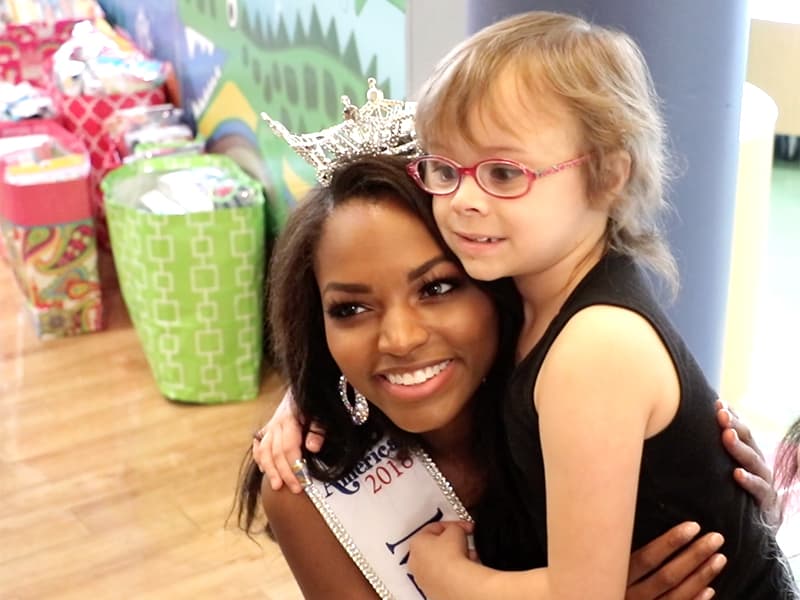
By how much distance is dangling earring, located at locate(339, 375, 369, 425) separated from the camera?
1.40m

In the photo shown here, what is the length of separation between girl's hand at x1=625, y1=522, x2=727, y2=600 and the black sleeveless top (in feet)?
0.05

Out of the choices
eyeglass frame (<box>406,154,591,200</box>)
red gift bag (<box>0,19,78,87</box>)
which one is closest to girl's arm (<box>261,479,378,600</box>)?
eyeglass frame (<box>406,154,591,200</box>)

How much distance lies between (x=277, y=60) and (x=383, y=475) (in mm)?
1563

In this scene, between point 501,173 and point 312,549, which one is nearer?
point 501,173

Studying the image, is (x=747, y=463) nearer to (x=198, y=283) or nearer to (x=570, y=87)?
(x=570, y=87)

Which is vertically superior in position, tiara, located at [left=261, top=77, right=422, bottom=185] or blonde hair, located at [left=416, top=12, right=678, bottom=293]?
blonde hair, located at [left=416, top=12, right=678, bottom=293]

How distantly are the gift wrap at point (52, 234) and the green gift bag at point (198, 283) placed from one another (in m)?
0.20

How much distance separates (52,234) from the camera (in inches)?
124

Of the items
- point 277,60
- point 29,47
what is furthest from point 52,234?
point 29,47

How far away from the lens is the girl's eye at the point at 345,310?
4.13 ft

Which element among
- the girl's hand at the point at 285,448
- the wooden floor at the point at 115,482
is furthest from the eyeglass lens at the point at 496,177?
the wooden floor at the point at 115,482

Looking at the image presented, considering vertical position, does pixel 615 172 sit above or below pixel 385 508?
above

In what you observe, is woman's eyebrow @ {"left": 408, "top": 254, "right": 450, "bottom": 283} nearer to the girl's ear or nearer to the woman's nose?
the woman's nose

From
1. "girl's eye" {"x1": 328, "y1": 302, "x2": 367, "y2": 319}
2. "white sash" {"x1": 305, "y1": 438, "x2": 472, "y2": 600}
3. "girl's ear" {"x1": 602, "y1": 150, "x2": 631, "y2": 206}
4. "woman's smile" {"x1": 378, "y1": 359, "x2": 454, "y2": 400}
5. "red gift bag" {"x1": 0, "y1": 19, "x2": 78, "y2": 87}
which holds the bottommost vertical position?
"red gift bag" {"x1": 0, "y1": 19, "x2": 78, "y2": 87}
